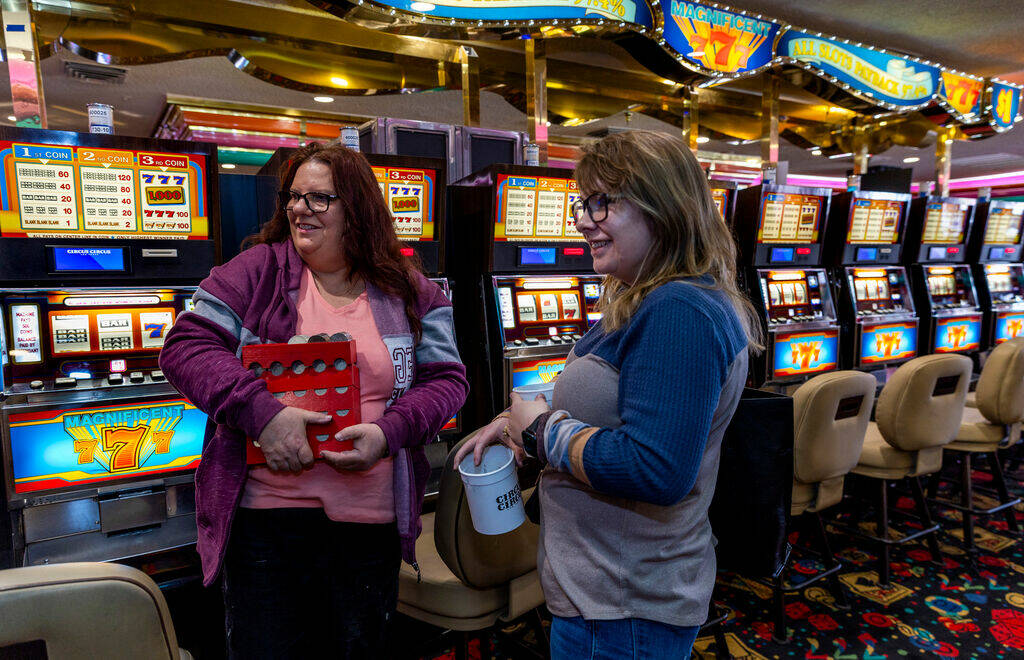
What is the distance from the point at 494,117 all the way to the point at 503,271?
4.74 m

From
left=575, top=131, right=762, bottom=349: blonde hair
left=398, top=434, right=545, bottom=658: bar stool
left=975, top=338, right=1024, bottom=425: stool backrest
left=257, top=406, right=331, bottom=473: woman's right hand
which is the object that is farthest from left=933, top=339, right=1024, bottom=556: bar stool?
left=257, top=406, right=331, bottom=473: woman's right hand

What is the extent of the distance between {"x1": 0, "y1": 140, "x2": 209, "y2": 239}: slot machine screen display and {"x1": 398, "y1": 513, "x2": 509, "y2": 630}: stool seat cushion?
1325 millimetres

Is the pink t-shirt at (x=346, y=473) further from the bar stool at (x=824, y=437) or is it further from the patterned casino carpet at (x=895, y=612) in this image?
the bar stool at (x=824, y=437)

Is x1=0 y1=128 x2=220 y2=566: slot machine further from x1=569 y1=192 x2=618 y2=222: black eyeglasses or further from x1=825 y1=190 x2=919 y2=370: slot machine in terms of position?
x1=825 y1=190 x2=919 y2=370: slot machine

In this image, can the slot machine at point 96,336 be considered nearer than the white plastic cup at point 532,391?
No

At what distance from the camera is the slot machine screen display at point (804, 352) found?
397 cm

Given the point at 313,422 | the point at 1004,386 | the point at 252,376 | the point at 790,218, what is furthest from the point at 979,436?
the point at 252,376

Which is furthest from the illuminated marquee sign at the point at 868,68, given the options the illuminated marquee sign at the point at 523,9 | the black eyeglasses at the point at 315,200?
the black eyeglasses at the point at 315,200

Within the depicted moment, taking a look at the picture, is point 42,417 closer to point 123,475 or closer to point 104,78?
point 123,475

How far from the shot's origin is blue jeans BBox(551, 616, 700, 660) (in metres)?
1.05

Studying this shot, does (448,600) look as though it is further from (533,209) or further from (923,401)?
(923,401)

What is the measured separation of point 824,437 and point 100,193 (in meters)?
2.67

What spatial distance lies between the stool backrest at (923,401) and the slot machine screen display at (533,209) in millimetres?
1582

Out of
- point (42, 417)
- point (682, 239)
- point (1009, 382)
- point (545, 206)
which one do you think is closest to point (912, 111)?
point (1009, 382)
